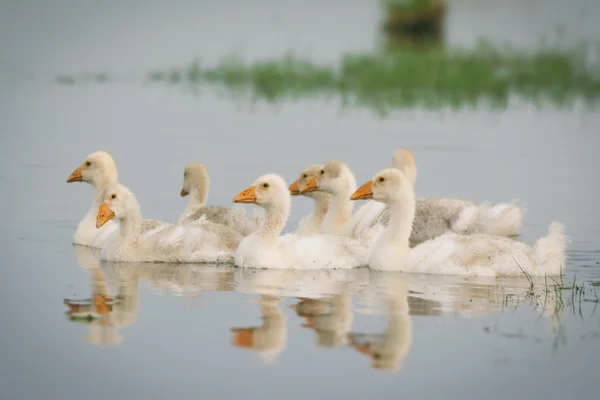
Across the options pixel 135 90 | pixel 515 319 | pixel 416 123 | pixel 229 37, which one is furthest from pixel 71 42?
pixel 515 319

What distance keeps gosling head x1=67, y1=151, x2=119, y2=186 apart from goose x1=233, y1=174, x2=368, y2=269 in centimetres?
289

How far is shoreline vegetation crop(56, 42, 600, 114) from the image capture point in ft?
110

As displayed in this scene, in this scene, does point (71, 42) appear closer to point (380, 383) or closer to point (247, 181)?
point (247, 181)

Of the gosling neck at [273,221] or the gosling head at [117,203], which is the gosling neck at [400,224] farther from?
the gosling head at [117,203]

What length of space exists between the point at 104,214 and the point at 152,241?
23.3 inches

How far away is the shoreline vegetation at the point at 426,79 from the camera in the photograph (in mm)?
33531

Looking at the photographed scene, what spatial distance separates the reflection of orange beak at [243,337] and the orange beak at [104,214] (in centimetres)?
364

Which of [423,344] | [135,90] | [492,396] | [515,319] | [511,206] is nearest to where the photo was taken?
[492,396]

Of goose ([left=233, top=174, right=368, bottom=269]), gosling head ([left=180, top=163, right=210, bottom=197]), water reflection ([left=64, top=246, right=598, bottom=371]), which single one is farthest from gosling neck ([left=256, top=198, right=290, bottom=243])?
gosling head ([left=180, top=163, right=210, bottom=197])

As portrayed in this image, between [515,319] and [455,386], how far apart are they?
2.10 meters

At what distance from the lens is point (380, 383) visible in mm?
10000

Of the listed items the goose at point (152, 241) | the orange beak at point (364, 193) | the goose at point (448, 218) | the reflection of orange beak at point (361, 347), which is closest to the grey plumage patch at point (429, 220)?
the goose at point (448, 218)

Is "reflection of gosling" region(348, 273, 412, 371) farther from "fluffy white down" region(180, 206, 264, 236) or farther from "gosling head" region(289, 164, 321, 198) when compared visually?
"gosling head" region(289, 164, 321, 198)

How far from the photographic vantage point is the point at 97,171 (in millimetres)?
16875
